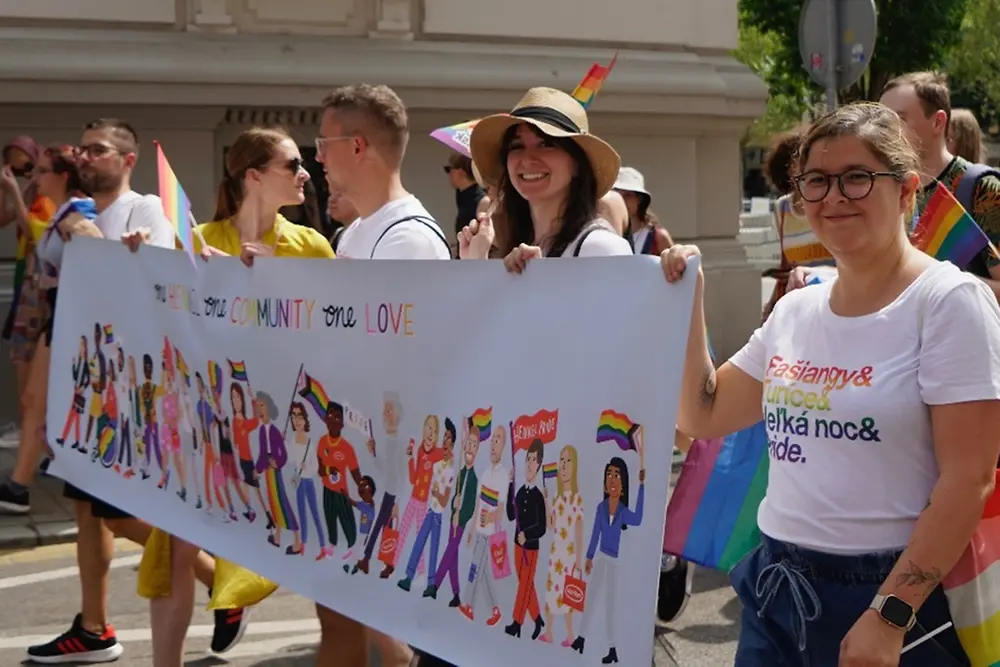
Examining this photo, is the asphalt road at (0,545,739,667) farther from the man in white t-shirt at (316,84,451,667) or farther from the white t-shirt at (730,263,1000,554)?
the white t-shirt at (730,263,1000,554)

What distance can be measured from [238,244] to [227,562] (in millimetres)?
1093

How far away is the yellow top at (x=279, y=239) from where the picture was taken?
512cm

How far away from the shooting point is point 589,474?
322 cm

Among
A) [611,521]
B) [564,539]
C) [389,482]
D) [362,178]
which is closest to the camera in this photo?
[611,521]

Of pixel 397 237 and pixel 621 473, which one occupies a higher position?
pixel 397 237

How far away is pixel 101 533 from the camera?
562cm

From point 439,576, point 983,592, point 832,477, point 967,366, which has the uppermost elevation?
point 967,366

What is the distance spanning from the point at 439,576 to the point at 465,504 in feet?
0.67

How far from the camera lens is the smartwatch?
2.64 m

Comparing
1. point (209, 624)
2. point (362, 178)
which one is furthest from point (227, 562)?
point (209, 624)

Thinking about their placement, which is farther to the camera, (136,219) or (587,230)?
(136,219)

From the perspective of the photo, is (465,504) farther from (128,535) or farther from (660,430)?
(128,535)

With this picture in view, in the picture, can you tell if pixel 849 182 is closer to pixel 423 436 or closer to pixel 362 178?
pixel 423 436

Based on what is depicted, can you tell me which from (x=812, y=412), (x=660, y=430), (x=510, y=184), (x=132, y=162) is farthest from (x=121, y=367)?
(x=812, y=412)
